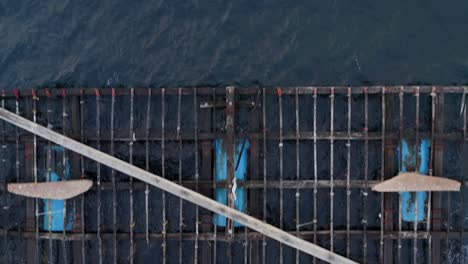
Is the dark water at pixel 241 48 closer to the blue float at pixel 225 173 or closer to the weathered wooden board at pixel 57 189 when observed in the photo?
the weathered wooden board at pixel 57 189

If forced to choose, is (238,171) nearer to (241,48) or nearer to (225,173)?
(225,173)

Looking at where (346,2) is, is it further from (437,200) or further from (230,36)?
(437,200)

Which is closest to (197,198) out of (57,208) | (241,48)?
(57,208)

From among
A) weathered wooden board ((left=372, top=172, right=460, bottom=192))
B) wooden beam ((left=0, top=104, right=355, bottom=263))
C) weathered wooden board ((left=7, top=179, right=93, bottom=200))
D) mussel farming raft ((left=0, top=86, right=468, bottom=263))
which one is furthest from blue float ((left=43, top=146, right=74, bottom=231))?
weathered wooden board ((left=372, top=172, right=460, bottom=192))

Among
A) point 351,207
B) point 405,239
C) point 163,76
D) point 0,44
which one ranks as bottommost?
point 405,239

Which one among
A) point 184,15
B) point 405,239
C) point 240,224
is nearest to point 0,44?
point 184,15

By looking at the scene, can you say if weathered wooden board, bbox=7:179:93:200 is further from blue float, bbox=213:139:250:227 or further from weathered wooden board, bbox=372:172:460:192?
weathered wooden board, bbox=372:172:460:192
